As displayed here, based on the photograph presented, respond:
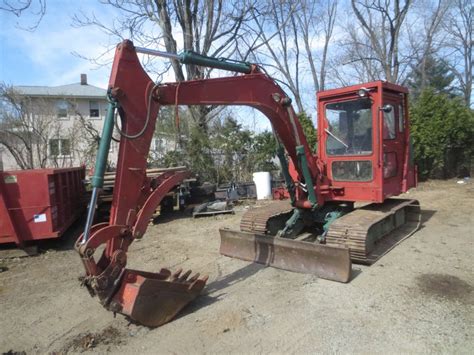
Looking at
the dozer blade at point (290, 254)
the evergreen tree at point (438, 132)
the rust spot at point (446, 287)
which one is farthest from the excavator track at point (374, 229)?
the evergreen tree at point (438, 132)

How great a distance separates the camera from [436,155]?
619 inches

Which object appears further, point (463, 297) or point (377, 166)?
point (377, 166)

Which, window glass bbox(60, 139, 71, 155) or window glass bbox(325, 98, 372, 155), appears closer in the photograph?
window glass bbox(325, 98, 372, 155)

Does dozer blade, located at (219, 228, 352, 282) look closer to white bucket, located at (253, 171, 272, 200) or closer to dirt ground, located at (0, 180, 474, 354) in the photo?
dirt ground, located at (0, 180, 474, 354)

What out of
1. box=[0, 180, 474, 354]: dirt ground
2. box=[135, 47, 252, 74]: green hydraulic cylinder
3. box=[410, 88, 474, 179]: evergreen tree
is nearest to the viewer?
box=[0, 180, 474, 354]: dirt ground

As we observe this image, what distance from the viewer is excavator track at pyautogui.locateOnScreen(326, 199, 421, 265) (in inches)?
212

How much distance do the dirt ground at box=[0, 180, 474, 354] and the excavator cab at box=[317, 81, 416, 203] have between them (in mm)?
1131

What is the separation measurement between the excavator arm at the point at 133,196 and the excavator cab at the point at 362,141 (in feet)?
8.36

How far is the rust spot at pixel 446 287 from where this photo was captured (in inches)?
177

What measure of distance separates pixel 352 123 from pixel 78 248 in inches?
177

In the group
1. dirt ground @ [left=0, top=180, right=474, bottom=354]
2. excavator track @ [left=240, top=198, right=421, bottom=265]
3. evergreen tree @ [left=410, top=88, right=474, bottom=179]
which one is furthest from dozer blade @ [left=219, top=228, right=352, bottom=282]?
evergreen tree @ [left=410, top=88, right=474, bottom=179]

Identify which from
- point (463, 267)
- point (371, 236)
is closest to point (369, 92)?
point (371, 236)

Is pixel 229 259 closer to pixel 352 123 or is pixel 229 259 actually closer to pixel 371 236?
pixel 371 236

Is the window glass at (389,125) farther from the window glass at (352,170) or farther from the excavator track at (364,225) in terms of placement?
the excavator track at (364,225)
